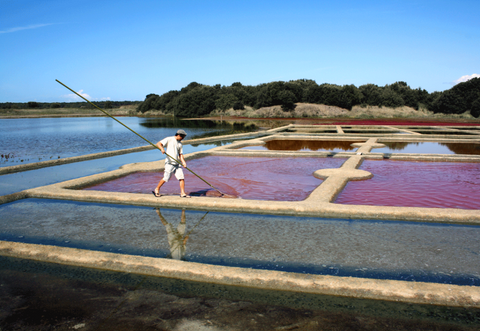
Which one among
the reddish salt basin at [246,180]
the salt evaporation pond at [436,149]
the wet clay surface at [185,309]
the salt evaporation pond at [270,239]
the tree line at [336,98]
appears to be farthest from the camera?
the tree line at [336,98]

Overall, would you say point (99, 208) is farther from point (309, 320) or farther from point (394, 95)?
point (394, 95)

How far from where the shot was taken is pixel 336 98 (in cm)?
7219

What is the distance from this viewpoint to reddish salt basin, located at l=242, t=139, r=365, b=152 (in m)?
18.0

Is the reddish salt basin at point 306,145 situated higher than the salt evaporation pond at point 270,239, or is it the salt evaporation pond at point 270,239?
the reddish salt basin at point 306,145

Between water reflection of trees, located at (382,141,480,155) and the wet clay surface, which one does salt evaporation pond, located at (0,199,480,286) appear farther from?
water reflection of trees, located at (382,141,480,155)

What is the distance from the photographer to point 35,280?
13.9ft

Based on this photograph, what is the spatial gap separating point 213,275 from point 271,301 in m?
0.80

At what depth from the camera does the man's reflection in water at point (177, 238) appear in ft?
16.3

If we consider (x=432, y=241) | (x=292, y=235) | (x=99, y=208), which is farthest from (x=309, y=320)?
(x=99, y=208)

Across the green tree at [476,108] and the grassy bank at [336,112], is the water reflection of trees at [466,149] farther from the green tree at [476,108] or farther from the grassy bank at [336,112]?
the green tree at [476,108]

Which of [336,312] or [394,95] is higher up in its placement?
[394,95]

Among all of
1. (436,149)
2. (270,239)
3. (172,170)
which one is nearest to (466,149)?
(436,149)

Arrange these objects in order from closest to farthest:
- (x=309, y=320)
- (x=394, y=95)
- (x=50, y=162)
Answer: (x=309, y=320) → (x=50, y=162) → (x=394, y=95)

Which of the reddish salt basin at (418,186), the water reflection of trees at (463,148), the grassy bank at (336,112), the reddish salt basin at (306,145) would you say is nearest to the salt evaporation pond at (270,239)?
the reddish salt basin at (418,186)
